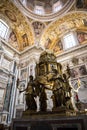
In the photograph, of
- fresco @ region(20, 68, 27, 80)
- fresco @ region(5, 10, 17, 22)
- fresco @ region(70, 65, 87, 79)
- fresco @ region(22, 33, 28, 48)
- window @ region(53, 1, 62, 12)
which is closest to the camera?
fresco @ region(70, 65, 87, 79)

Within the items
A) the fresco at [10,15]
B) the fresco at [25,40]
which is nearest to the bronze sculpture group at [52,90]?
the fresco at [25,40]

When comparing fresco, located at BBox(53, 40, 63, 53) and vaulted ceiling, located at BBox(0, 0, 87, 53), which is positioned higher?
vaulted ceiling, located at BBox(0, 0, 87, 53)

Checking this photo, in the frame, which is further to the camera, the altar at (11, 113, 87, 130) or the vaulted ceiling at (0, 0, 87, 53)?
the vaulted ceiling at (0, 0, 87, 53)

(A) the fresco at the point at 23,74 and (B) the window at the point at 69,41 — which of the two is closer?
(A) the fresco at the point at 23,74

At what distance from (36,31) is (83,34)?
17.9 ft

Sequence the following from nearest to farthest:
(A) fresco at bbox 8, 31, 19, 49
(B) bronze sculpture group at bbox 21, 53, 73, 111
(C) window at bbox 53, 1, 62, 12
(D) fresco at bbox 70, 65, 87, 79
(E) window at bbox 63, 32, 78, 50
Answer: (B) bronze sculpture group at bbox 21, 53, 73, 111, (D) fresco at bbox 70, 65, 87, 79, (E) window at bbox 63, 32, 78, 50, (A) fresco at bbox 8, 31, 19, 49, (C) window at bbox 53, 1, 62, 12

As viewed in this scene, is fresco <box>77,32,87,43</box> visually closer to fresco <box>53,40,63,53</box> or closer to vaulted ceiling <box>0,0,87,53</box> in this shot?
vaulted ceiling <box>0,0,87,53</box>

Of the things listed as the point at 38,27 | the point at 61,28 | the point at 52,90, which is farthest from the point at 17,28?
the point at 52,90

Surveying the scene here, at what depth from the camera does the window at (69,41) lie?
42.9 ft

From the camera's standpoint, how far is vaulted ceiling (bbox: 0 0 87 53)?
12.3 metres

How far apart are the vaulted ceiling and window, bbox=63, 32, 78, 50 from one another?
0.66 m

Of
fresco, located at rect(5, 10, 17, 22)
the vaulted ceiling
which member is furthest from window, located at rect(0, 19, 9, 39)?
fresco, located at rect(5, 10, 17, 22)

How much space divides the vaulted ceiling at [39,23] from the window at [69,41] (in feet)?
2.17

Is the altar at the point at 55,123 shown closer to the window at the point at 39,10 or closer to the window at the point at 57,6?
the window at the point at 39,10
